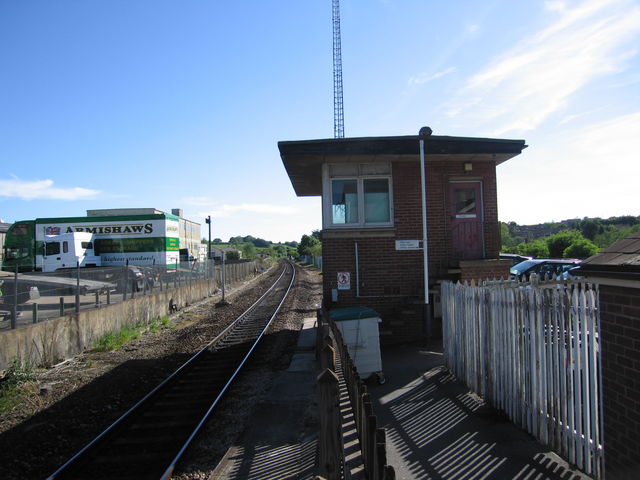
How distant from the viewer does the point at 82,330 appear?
11.9 m

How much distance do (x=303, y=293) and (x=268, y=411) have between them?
21.5 metres

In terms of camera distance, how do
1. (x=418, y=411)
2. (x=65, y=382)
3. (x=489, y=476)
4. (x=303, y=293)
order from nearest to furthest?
1. (x=489, y=476)
2. (x=418, y=411)
3. (x=65, y=382)
4. (x=303, y=293)

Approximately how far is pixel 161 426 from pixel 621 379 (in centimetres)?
585

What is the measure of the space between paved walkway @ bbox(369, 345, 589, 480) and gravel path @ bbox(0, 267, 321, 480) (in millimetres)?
2217

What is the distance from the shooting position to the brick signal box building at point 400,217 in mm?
9961

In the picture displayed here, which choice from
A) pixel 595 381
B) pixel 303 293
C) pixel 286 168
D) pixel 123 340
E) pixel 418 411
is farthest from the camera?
pixel 303 293

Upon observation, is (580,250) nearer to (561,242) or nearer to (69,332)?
(561,242)

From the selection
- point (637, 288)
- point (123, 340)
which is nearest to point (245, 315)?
point (123, 340)

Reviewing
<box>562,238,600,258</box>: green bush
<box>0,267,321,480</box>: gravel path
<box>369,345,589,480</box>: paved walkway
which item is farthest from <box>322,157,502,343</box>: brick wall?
<box>562,238,600,258</box>: green bush

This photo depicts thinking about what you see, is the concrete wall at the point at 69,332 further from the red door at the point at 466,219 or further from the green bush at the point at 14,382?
the red door at the point at 466,219

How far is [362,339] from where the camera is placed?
760 centimetres

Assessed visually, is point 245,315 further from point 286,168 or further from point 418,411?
point 418,411

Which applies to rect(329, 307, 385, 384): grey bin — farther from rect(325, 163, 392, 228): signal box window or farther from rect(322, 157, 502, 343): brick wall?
rect(325, 163, 392, 228): signal box window

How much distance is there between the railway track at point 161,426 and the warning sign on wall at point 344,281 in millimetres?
2790
